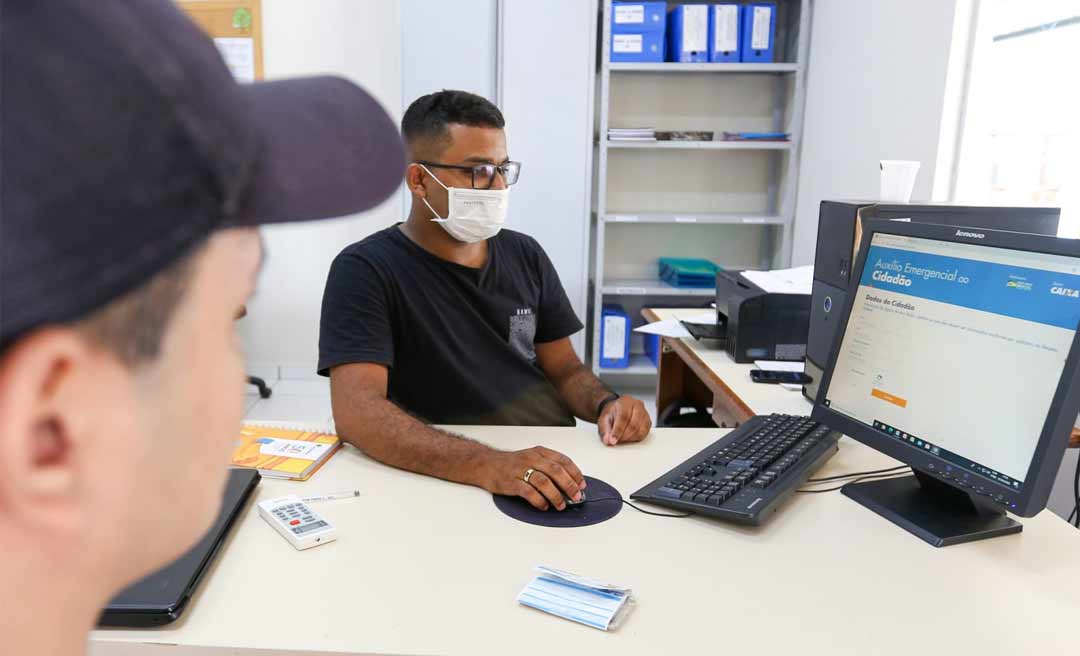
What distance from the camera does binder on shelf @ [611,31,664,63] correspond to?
347 cm

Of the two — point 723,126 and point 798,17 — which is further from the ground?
point 798,17

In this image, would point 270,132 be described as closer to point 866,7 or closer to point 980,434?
point 980,434

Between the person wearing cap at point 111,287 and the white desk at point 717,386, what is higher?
the person wearing cap at point 111,287

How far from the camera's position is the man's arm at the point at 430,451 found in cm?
117

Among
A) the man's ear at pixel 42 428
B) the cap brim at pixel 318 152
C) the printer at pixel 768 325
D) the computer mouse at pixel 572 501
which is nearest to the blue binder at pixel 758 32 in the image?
the printer at pixel 768 325

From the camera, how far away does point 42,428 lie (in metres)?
0.31

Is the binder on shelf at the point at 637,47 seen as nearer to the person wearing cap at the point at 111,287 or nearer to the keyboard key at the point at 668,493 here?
the keyboard key at the point at 668,493

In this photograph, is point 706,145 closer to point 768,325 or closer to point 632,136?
point 632,136

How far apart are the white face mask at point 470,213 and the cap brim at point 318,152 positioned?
1.31 meters

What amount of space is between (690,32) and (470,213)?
2.13 meters

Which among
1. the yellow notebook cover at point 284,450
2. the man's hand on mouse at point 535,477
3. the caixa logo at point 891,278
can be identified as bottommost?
the yellow notebook cover at point 284,450

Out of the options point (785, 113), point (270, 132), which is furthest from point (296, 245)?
point (270, 132)

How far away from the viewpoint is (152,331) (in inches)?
13.3

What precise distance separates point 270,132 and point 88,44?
0.43 feet
